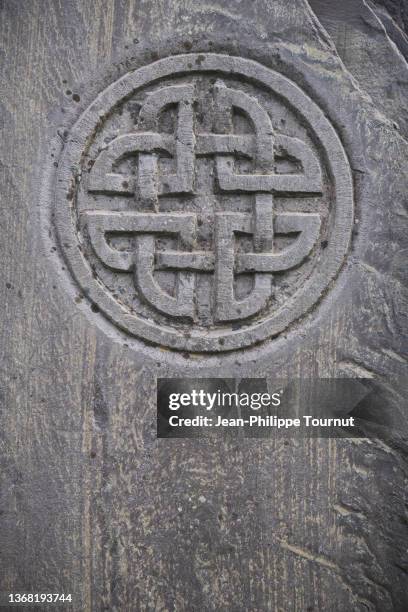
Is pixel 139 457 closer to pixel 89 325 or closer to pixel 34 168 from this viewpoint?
pixel 89 325

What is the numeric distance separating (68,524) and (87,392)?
1.23 feet

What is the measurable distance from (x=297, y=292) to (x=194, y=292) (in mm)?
310

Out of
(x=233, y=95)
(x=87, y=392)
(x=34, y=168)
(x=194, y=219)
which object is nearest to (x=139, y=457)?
(x=87, y=392)

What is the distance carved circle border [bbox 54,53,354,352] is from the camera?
1840 millimetres

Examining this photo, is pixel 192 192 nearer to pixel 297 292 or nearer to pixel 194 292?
pixel 194 292

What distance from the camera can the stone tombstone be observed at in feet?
5.83

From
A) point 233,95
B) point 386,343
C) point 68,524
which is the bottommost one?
point 68,524

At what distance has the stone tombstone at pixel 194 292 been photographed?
178cm

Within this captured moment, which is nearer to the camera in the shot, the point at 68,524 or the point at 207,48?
A: the point at 68,524

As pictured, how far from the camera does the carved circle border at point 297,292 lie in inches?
72.4

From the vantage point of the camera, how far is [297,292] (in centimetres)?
188

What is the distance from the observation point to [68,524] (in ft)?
5.81

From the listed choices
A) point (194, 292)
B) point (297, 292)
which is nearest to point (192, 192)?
point (194, 292)

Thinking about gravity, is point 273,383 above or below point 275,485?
above
